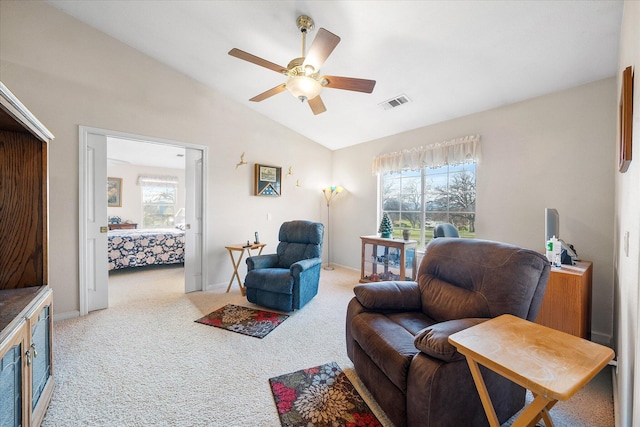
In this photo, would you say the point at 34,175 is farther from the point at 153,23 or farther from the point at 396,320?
the point at 396,320

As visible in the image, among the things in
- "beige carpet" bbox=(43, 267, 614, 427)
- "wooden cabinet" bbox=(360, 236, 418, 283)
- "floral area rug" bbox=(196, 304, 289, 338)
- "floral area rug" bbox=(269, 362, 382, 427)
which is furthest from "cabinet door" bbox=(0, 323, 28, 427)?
"wooden cabinet" bbox=(360, 236, 418, 283)

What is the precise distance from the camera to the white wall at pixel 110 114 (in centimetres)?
262

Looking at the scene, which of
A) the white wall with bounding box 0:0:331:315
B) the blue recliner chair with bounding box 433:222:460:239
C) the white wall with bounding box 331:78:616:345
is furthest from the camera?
the blue recliner chair with bounding box 433:222:460:239

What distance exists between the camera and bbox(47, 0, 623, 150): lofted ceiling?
1.97 m

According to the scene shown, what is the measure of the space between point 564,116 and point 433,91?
1.28m

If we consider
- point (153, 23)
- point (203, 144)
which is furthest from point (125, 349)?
point (153, 23)

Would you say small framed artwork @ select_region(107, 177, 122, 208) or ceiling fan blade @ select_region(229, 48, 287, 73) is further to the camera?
small framed artwork @ select_region(107, 177, 122, 208)

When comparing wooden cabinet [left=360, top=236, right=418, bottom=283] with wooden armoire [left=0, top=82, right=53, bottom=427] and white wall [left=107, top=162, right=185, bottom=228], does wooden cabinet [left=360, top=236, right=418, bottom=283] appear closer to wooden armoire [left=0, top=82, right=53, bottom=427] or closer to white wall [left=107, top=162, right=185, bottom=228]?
wooden armoire [left=0, top=82, right=53, bottom=427]

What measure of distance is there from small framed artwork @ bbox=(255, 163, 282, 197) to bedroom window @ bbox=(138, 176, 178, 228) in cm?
460

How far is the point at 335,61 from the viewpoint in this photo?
108 inches

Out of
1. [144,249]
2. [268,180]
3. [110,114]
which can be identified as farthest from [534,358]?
[144,249]

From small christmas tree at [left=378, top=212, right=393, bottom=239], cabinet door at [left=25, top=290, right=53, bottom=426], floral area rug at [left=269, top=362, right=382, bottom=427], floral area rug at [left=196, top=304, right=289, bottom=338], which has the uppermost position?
small christmas tree at [left=378, top=212, right=393, bottom=239]

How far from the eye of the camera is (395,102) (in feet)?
10.9

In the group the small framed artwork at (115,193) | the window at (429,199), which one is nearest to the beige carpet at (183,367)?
the window at (429,199)
